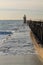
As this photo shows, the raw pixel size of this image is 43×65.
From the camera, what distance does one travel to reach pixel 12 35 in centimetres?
421

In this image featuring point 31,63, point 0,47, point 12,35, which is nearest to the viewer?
point 31,63

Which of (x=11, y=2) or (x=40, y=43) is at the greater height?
(x=11, y=2)

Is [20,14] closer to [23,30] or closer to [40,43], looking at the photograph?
[40,43]

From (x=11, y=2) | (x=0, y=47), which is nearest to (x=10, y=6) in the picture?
(x=11, y=2)

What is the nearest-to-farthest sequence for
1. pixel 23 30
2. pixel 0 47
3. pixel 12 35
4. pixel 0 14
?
pixel 0 14 → pixel 0 47 → pixel 12 35 → pixel 23 30

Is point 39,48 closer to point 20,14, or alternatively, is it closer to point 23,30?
point 20,14

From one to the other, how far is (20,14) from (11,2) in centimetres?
23

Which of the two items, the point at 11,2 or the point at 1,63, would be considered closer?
the point at 1,63

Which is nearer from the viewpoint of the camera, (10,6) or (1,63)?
(1,63)

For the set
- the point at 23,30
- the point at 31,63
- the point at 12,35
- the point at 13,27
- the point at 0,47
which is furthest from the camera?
the point at 23,30

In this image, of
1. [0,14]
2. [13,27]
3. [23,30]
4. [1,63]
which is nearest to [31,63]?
[1,63]

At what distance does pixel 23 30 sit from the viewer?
4926mm

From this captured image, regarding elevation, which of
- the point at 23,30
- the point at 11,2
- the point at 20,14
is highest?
the point at 11,2

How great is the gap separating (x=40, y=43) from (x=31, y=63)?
1.07m
